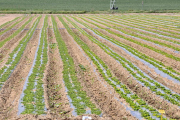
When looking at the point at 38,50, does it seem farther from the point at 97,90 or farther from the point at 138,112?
the point at 138,112

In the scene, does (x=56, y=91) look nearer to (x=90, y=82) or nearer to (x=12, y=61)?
(x=90, y=82)

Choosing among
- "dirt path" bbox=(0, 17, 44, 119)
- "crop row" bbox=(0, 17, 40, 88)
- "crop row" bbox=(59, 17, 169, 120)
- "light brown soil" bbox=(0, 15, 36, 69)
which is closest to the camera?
"crop row" bbox=(59, 17, 169, 120)

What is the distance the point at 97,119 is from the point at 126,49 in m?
12.0

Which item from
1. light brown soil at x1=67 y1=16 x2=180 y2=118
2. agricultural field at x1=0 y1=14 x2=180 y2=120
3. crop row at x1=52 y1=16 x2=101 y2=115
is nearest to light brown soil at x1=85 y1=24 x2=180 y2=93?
agricultural field at x1=0 y1=14 x2=180 y2=120

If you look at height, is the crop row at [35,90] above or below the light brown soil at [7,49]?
above

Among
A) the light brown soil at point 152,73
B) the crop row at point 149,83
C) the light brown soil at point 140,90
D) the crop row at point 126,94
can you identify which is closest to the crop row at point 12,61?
the crop row at point 126,94

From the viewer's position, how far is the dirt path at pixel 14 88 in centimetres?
914

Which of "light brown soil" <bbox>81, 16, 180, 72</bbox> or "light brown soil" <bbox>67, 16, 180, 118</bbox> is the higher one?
"light brown soil" <bbox>67, 16, 180, 118</bbox>

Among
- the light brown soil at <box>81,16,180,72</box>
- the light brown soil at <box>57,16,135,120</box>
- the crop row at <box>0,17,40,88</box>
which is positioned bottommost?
the light brown soil at <box>81,16,180,72</box>

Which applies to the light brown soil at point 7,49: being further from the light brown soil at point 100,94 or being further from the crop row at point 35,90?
the light brown soil at point 100,94

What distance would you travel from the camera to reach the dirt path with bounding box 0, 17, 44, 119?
9141mm

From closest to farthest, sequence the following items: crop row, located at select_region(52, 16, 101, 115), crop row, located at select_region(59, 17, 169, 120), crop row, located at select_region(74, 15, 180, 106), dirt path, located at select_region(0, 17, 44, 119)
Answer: crop row, located at select_region(59, 17, 169, 120)
dirt path, located at select_region(0, 17, 44, 119)
crop row, located at select_region(52, 16, 101, 115)
crop row, located at select_region(74, 15, 180, 106)

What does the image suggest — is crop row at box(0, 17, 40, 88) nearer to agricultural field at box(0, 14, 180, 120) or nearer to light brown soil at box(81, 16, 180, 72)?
agricultural field at box(0, 14, 180, 120)

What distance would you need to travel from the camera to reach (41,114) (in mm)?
8664
